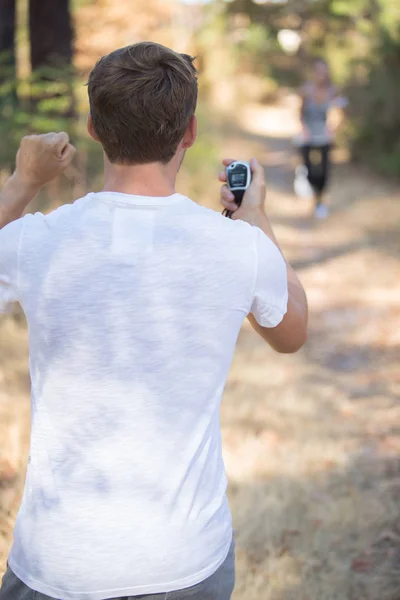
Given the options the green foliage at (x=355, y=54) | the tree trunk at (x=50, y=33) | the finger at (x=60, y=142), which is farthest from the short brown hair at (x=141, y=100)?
the green foliage at (x=355, y=54)

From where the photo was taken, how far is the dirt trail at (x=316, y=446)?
3.34m

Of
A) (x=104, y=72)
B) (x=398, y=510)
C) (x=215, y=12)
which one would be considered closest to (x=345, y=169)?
(x=215, y=12)

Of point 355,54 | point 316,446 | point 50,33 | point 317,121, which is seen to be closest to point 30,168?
point 316,446

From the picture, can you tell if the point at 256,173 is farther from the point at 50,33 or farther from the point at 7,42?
the point at 50,33

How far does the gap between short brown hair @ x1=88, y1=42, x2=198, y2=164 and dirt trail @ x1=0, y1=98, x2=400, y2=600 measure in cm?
209

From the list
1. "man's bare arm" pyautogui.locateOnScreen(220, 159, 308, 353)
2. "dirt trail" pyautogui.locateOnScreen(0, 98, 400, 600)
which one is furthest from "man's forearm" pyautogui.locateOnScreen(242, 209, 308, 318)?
"dirt trail" pyautogui.locateOnScreen(0, 98, 400, 600)

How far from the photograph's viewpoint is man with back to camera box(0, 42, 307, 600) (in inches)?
58.7

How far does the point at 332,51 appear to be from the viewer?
20844mm

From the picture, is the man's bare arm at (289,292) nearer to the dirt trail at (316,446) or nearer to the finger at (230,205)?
the finger at (230,205)

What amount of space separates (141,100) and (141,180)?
16 cm

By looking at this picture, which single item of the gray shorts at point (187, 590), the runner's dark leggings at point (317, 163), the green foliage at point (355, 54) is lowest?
the green foliage at point (355, 54)

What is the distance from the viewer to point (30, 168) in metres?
1.78

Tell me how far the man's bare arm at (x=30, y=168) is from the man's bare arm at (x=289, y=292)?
15.7 inches

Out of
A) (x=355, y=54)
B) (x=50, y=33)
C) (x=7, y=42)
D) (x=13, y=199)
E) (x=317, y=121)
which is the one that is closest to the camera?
(x=13, y=199)
